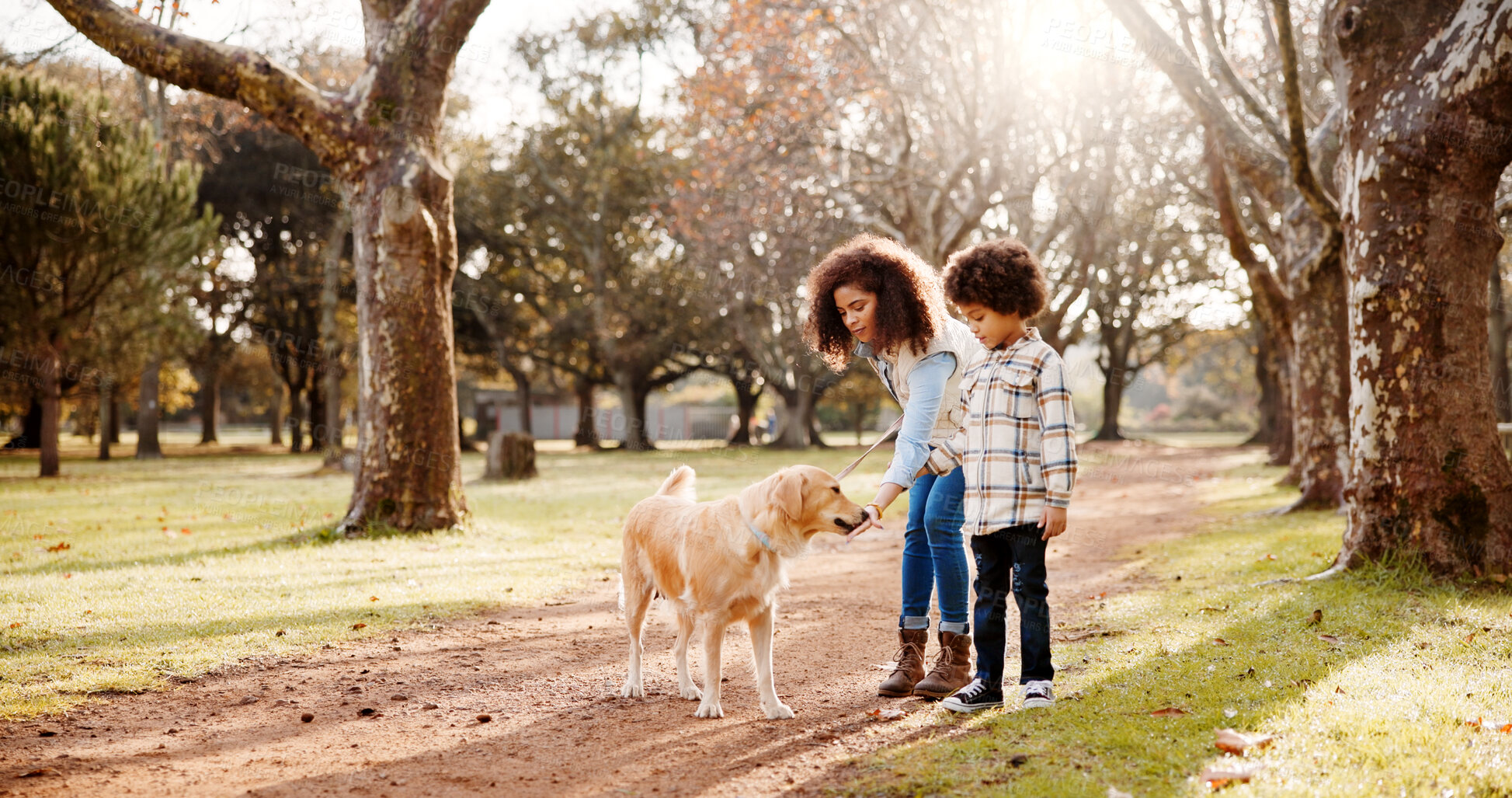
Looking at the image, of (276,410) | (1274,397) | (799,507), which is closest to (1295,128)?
(799,507)

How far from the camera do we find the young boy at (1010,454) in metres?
4.16

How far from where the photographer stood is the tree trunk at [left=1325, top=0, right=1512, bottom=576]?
661 cm

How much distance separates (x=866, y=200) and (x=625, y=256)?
16.1 m

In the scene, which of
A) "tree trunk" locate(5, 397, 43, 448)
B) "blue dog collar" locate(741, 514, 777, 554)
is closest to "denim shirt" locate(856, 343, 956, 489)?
"blue dog collar" locate(741, 514, 777, 554)

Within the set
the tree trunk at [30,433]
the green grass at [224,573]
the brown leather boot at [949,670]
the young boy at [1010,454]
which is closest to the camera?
the young boy at [1010,454]

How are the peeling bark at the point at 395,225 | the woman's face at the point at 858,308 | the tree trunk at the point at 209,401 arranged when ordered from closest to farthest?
the woman's face at the point at 858,308
the peeling bark at the point at 395,225
the tree trunk at the point at 209,401

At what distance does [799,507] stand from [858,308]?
107 centimetres

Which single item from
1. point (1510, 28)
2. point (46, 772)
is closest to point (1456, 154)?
point (1510, 28)

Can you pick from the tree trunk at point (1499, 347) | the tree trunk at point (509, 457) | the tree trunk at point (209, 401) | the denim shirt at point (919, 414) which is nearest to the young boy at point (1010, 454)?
the denim shirt at point (919, 414)

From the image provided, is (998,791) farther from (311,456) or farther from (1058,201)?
(311,456)

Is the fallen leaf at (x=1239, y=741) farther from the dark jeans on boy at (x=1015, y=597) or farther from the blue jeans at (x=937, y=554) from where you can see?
the blue jeans at (x=937, y=554)

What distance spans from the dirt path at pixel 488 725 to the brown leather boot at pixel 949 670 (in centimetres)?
11

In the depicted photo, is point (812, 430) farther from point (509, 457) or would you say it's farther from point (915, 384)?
point (915, 384)

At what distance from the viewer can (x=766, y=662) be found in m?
4.57
